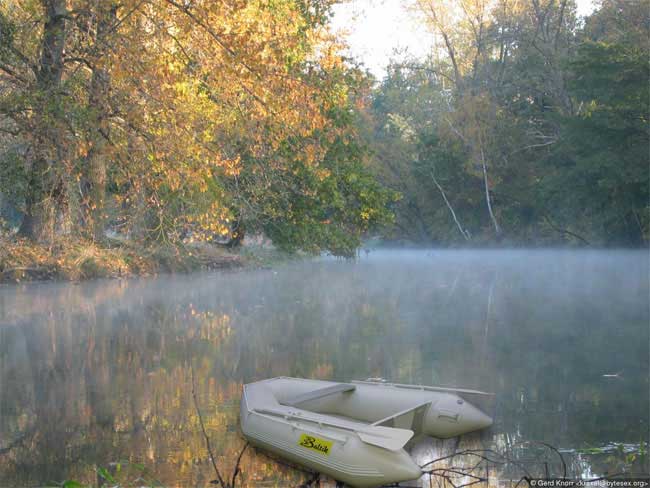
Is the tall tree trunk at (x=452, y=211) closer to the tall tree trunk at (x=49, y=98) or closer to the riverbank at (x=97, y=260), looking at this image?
the riverbank at (x=97, y=260)

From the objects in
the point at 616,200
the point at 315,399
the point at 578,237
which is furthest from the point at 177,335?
the point at 578,237

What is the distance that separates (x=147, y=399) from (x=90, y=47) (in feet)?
22.9

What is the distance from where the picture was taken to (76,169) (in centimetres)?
1422

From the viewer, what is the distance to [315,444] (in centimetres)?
512

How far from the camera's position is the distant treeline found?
29406 millimetres

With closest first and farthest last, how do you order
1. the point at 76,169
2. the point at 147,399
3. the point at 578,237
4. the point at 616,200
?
the point at 147,399, the point at 76,169, the point at 616,200, the point at 578,237

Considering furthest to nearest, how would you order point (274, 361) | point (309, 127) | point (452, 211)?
point (452, 211) → point (309, 127) → point (274, 361)

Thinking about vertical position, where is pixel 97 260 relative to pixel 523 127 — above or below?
below

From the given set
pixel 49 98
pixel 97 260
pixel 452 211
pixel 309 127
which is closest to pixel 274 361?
pixel 309 127

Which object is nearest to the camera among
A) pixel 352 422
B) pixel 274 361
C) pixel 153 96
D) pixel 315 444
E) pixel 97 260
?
pixel 315 444

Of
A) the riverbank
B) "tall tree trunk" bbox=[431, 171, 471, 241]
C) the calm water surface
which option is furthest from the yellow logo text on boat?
"tall tree trunk" bbox=[431, 171, 471, 241]

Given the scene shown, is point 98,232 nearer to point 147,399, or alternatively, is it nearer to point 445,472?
point 147,399

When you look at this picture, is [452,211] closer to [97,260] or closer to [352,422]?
[97,260]

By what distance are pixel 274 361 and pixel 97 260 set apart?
13.3 m
